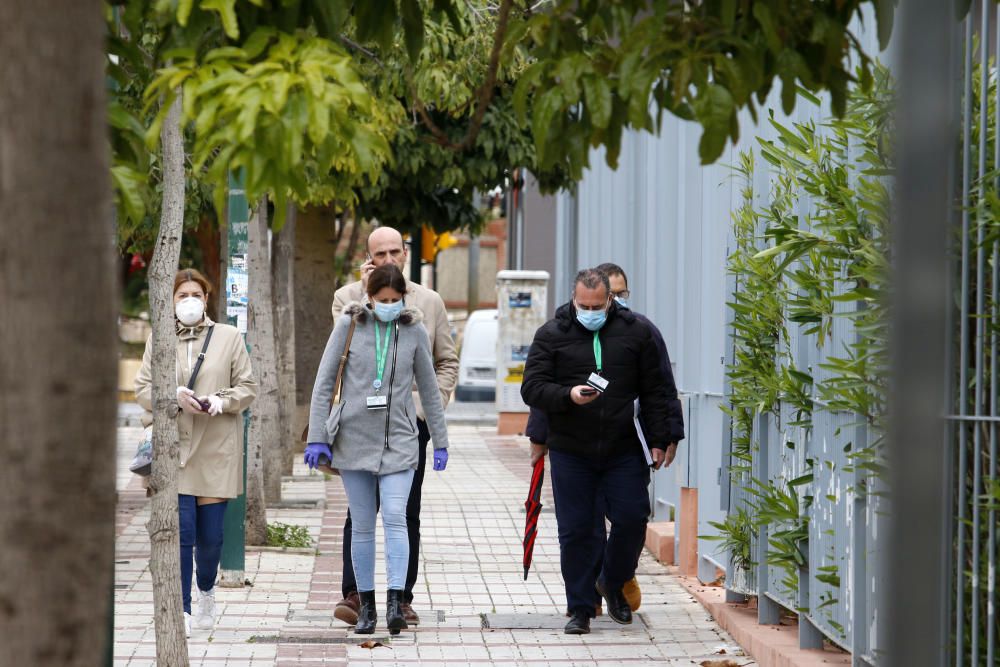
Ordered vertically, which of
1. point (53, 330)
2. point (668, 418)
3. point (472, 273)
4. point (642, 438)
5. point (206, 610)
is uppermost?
point (472, 273)

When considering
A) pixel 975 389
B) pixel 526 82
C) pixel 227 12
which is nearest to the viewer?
pixel 227 12

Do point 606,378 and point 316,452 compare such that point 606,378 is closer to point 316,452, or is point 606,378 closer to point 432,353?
point 432,353

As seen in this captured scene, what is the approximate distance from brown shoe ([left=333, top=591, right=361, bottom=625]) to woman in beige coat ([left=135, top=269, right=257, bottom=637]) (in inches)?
25.2

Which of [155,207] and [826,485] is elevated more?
[155,207]

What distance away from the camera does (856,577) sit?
6281mm

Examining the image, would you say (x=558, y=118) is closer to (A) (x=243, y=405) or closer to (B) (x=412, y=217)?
(A) (x=243, y=405)

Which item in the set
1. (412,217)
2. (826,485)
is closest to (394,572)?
(826,485)

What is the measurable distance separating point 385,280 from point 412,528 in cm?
130

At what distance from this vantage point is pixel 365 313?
8188 mm

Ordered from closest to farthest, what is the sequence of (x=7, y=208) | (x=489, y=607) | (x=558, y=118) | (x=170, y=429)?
(x=7, y=208) → (x=558, y=118) → (x=170, y=429) → (x=489, y=607)

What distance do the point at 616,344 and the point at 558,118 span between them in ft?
15.6

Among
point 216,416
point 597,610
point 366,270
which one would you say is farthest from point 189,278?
point 597,610

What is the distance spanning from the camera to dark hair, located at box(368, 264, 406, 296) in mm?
8180

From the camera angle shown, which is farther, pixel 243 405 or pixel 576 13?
pixel 243 405
